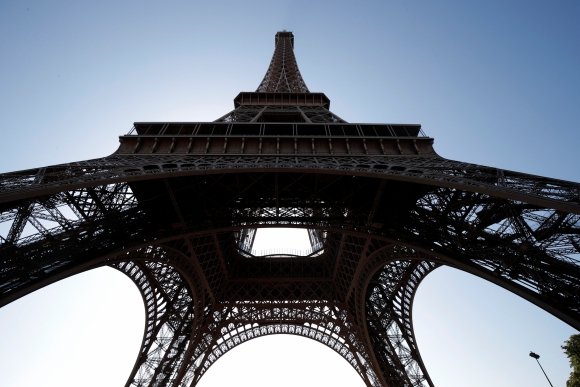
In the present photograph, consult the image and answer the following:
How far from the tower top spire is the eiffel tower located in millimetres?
7642

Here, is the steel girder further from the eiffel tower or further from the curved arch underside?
the curved arch underside

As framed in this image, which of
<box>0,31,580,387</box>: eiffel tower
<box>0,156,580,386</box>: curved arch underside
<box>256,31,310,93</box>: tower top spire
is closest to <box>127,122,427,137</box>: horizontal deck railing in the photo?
<box>0,31,580,387</box>: eiffel tower

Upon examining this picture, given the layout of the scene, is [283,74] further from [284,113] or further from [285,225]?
[285,225]

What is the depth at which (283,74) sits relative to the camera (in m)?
40.1

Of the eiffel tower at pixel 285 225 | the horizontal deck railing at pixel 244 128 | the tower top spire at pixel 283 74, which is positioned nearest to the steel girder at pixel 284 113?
the eiffel tower at pixel 285 225

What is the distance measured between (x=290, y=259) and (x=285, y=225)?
49.3ft

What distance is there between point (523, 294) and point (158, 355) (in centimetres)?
2397

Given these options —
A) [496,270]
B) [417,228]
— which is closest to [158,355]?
[417,228]

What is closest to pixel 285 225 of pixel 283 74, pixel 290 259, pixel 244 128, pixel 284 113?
pixel 244 128

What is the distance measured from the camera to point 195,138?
59.7ft

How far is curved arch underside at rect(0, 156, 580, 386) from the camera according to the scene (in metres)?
11.4

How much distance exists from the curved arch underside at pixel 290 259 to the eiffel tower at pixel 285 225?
0.07 metres

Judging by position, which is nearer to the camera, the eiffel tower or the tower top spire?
the eiffel tower

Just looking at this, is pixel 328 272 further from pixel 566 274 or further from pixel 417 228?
pixel 566 274
